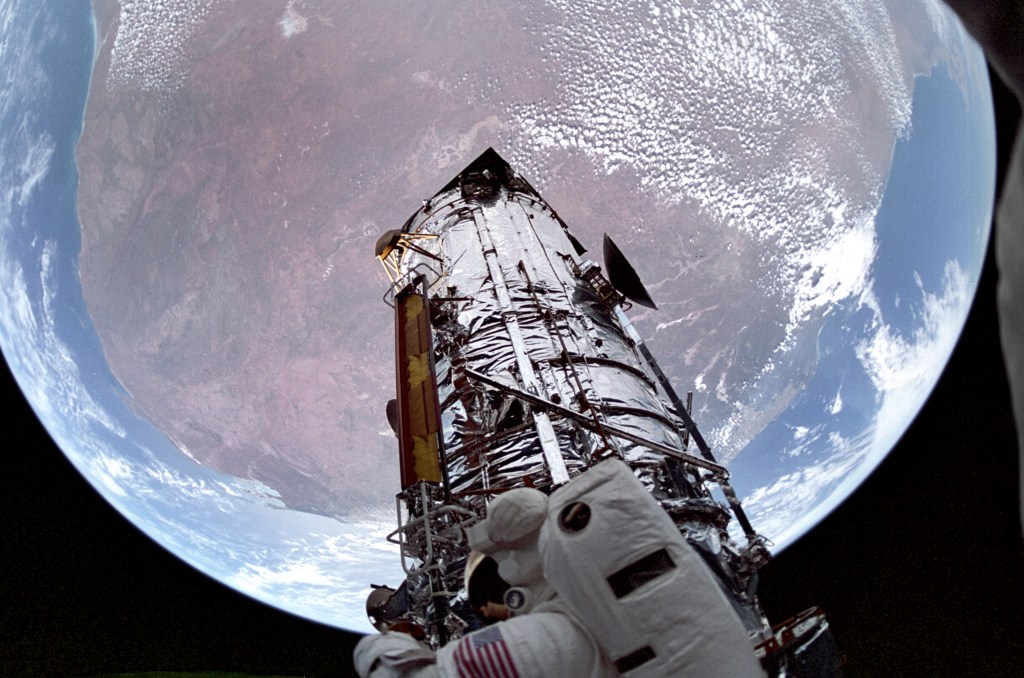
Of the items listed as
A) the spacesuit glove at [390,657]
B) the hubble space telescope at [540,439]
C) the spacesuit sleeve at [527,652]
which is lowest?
the spacesuit sleeve at [527,652]

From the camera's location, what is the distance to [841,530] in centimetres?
977

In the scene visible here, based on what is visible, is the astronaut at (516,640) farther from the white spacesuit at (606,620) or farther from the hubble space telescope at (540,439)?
the hubble space telescope at (540,439)

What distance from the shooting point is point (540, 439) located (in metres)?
5.17

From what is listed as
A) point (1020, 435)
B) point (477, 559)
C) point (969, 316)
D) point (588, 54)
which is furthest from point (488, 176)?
point (1020, 435)

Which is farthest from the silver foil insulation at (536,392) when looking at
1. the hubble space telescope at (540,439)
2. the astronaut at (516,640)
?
the astronaut at (516,640)

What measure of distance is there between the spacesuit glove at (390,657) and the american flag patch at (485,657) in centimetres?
20

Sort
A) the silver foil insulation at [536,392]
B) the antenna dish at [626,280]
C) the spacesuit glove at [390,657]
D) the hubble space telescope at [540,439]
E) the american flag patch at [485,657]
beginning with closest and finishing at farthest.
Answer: the american flag patch at [485,657] → the spacesuit glove at [390,657] → the hubble space telescope at [540,439] → the silver foil insulation at [536,392] → the antenna dish at [626,280]

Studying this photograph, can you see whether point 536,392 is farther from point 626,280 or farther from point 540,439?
point 626,280

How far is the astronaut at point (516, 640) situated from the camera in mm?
2332

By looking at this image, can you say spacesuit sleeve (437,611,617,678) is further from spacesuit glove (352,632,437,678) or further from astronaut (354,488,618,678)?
spacesuit glove (352,632,437,678)

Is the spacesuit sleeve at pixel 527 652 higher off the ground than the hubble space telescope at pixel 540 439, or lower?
lower

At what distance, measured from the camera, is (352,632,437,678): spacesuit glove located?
2.45 metres

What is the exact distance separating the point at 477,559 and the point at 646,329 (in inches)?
407

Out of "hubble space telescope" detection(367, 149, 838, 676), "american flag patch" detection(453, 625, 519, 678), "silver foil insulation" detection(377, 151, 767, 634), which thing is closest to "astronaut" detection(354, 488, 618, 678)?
"american flag patch" detection(453, 625, 519, 678)
